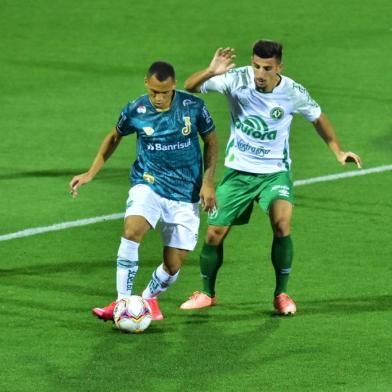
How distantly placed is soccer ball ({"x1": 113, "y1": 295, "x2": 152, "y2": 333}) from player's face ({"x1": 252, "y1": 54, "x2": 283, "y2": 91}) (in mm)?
1962

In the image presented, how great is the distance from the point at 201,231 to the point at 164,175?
3.63 meters

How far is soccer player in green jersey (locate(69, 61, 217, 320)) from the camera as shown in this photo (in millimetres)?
11930

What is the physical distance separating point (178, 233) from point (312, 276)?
1920 mm

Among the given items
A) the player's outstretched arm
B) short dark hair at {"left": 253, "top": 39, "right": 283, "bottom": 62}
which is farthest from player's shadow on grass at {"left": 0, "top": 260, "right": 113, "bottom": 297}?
short dark hair at {"left": 253, "top": 39, "right": 283, "bottom": 62}

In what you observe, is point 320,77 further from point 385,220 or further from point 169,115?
point 169,115

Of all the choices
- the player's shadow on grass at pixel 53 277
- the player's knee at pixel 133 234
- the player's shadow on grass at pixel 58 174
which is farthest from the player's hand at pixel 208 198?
the player's shadow on grass at pixel 58 174

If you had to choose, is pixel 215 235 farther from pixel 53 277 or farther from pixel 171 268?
pixel 53 277

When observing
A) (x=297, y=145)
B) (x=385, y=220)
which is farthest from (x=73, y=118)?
(x=385, y=220)

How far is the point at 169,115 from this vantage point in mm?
12055

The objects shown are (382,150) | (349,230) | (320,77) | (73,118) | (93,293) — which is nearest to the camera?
(93,293)

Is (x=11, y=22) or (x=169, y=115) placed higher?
(x=169, y=115)

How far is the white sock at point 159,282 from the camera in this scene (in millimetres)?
12336

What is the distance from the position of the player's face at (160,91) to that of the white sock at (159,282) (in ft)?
4.25

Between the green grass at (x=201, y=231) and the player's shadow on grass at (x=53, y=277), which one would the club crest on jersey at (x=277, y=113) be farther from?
the player's shadow on grass at (x=53, y=277)
